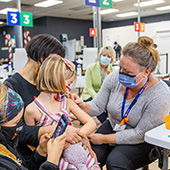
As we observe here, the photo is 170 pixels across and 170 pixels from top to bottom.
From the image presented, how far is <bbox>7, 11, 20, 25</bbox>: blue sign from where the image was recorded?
17.7 ft

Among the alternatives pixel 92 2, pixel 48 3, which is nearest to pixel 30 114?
pixel 92 2

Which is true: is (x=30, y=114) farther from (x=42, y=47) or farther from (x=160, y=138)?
(x=160, y=138)

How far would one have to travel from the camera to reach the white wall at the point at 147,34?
1087 cm

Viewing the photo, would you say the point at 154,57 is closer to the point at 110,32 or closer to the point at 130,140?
the point at 130,140

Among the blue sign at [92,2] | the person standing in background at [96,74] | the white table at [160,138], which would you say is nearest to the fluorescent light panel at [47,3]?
the blue sign at [92,2]

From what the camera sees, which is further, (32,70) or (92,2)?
(92,2)

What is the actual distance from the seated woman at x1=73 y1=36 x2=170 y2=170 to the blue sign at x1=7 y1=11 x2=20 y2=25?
4345mm

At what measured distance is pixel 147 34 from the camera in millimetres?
11867

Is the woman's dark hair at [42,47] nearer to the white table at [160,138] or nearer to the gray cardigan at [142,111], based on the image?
the gray cardigan at [142,111]

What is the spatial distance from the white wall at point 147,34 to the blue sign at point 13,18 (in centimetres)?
635

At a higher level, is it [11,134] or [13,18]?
[13,18]

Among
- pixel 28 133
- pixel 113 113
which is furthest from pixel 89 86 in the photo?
pixel 28 133

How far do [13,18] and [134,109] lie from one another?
185 inches

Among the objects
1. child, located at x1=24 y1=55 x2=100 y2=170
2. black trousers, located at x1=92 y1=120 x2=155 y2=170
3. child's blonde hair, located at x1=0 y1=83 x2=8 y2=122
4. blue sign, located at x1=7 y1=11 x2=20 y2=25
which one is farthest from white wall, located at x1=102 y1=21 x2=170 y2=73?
child's blonde hair, located at x1=0 y1=83 x2=8 y2=122
